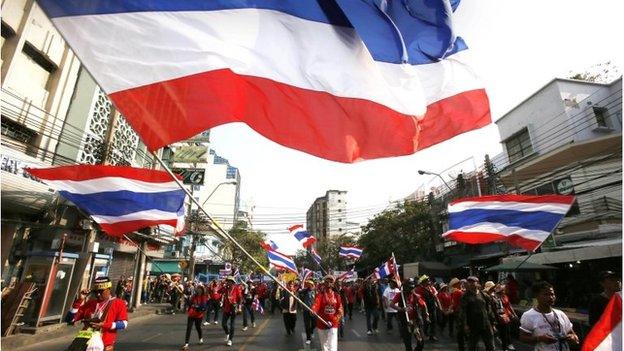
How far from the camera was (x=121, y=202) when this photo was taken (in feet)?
26.8

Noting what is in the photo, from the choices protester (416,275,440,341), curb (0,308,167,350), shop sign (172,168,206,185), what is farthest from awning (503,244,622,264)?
shop sign (172,168,206,185)

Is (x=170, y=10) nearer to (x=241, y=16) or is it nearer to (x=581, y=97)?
(x=241, y=16)

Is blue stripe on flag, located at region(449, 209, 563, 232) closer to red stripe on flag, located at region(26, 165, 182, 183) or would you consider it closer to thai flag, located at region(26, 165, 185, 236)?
thai flag, located at region(26, 165, 185, 236)

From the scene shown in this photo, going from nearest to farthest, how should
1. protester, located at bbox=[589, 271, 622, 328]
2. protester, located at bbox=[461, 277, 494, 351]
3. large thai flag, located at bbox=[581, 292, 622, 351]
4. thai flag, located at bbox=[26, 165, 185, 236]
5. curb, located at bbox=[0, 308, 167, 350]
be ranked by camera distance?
1. large thai flag, located at bbox=[581, 292, 622, 351]
2. protester, located at bbox=[589, 271, 622, 328]
3. protester, located at bbox=[461, 277, 494, 351]
4. thai flag, located at bbox=[26, 165, 185, 236]
5. curb, located at bbox=[0, 308, 167, 350]

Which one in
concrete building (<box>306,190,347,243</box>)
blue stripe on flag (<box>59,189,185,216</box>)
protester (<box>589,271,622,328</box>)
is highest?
concrete building (<box>306,190,347,243</box>)

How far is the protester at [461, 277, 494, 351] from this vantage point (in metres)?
7.95

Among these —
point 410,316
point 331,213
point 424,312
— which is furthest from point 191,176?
point 331,213

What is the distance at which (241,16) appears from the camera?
3.78 metres

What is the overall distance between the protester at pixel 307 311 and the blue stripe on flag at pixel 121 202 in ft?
17.1

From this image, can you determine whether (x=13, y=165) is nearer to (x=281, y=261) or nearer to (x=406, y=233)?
(x=281, y=261)

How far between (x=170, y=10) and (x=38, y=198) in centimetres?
1306

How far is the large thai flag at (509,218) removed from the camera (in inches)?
349

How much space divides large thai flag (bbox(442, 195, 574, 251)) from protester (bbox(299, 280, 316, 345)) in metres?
4.61

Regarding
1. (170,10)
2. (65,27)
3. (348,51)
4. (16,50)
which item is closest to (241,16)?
(170,10)
